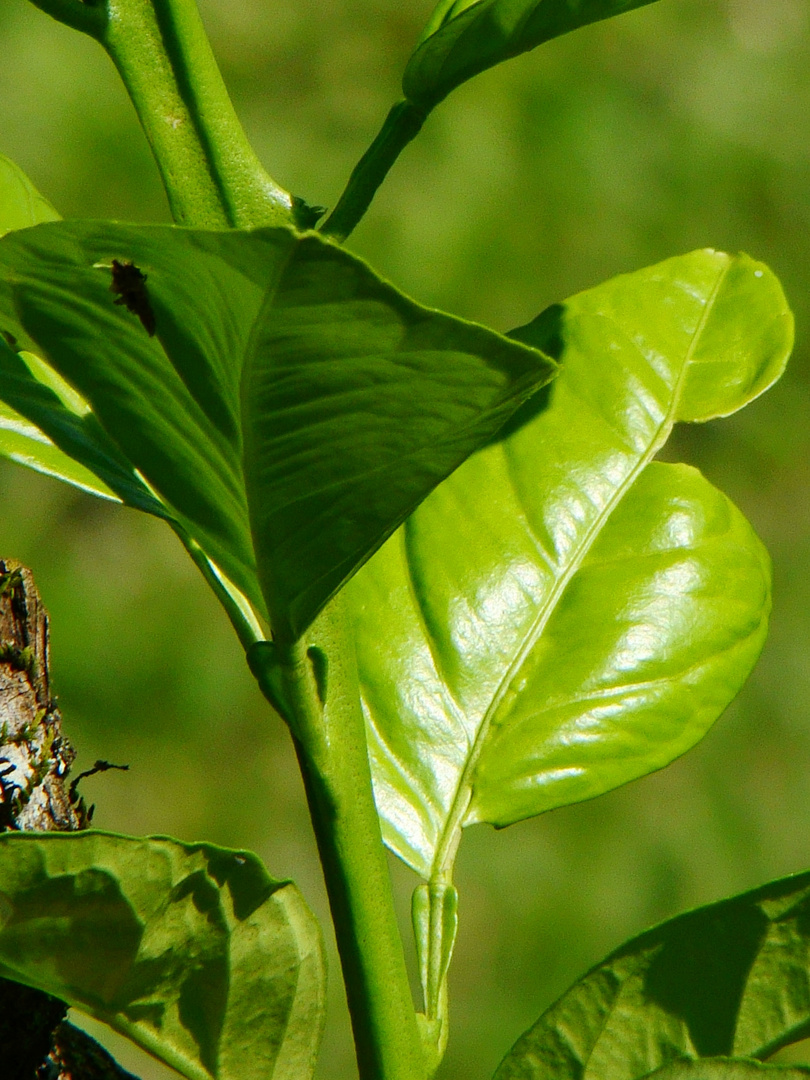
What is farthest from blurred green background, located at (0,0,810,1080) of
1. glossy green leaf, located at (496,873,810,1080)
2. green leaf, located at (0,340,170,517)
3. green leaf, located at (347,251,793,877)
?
green leaf, located at (0,340,170,517)

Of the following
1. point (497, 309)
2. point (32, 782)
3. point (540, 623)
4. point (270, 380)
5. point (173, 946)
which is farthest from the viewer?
point (497, 309)

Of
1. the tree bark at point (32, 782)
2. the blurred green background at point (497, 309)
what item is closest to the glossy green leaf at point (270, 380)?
the tree bark at point (32, 782)

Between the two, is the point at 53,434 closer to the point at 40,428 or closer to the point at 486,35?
the point at 40,428

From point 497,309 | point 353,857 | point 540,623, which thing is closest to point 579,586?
point 540,623

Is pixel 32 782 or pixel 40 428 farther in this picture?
pixel 32 782

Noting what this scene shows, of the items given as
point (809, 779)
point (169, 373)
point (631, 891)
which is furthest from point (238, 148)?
point (809, 779)

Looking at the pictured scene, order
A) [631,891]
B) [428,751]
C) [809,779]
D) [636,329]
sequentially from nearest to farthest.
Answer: [428,751]
[636,329]
[631,891]
[809,779]

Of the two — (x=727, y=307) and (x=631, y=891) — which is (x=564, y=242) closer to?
(x=631, y=891)

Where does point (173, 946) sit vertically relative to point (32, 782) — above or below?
below
